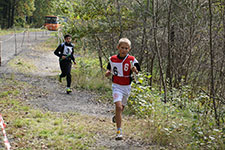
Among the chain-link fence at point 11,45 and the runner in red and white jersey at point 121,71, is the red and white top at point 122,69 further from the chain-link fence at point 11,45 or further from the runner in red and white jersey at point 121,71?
the chain-link fence at point 11,45

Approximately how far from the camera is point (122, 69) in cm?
636

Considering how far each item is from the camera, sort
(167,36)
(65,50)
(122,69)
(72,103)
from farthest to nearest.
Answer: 1. (167,36)
2. (65,50)
3. (72,103)
4. (122,69)

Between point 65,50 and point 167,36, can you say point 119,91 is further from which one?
point 167,36

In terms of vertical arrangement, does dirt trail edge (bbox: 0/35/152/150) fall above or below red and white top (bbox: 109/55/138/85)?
below

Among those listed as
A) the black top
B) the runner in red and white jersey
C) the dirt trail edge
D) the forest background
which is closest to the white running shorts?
the runner in red and white jersey

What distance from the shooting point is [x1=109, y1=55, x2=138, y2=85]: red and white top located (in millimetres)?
6348

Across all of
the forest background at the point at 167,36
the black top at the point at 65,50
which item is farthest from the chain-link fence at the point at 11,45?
the black top at the point at 65,50

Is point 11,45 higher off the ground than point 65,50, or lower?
lower

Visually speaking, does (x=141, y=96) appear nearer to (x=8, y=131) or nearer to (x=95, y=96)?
(x=8, y=131)

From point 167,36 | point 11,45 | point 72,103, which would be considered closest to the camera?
point 72,103

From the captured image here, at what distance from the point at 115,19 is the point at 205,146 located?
817cm

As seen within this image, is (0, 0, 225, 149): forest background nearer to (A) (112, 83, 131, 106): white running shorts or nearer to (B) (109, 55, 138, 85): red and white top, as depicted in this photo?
(A) (112, 83, 131, 106): white running shorts

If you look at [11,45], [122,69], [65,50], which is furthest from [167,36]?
[11,45]

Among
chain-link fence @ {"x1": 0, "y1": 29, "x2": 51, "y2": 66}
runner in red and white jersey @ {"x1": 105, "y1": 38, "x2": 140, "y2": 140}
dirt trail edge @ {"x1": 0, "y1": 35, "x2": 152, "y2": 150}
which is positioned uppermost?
runner in red and white jersey @ {"x1": 105, "y1": 38, "x2": 140, "y2": 140}
